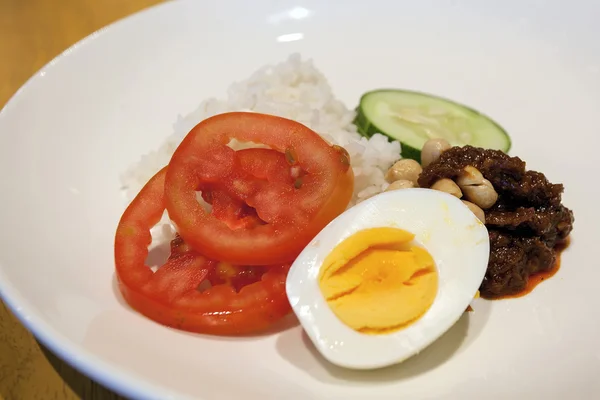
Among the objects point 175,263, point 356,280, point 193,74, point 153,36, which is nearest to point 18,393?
point 175,263

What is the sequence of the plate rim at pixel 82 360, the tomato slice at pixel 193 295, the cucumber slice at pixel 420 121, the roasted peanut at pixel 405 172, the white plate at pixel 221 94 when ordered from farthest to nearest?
the cucumber slice at pixel 420 121 < the roasted peanut at pixel 405 172 < the tomato slice at pixel 193 295 < the white plate at pixel 221 94 < the plate rim at pixel 82 360

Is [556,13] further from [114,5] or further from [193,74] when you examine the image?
[114,5]

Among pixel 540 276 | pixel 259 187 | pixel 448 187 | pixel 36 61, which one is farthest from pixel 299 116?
pixel 36 61

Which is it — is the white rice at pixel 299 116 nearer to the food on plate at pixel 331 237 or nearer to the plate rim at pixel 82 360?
the food on plate at pixel 331 237

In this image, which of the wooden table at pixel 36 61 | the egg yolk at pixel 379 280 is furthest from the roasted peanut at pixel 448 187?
the wooden table at pixel 36 61

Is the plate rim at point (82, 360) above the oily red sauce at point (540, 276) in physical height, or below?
above

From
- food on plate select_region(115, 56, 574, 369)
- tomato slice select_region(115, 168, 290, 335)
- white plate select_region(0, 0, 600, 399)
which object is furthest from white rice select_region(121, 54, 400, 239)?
tomato slice select_region(115, 168, 290, 335)

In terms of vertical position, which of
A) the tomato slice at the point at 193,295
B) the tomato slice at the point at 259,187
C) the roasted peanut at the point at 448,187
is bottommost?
the tomato slice at the point at 193,295
